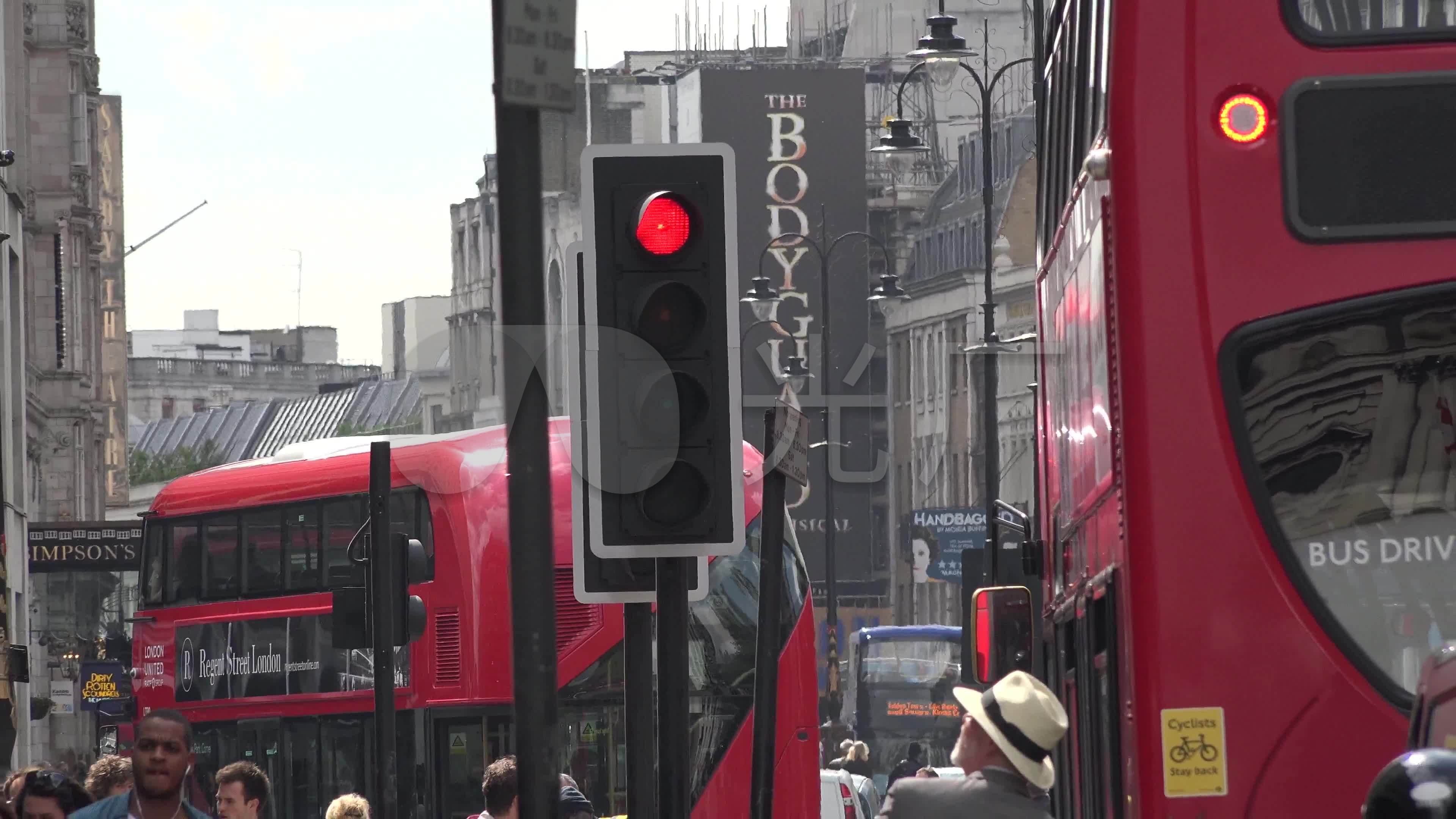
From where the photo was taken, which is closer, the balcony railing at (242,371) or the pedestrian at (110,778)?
the pedestrian at (110,778)

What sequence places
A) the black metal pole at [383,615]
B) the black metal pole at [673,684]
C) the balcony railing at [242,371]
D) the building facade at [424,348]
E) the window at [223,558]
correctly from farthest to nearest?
1. the balcony railing at [242,371]
2. the building facade at [424,348]
3. the window at [223,558]
4. the black metal pole at [383,615]
5. the black metal pole at [673,684]

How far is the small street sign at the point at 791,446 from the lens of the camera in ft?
39.0

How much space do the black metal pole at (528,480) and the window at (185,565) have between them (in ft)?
50.3

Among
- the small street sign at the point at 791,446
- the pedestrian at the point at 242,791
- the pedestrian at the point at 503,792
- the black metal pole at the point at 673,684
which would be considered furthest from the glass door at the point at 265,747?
the black metal pole at the point at 673,684

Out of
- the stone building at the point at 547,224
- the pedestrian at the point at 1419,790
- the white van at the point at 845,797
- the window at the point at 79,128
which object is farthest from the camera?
the stone building at the point at 547,224

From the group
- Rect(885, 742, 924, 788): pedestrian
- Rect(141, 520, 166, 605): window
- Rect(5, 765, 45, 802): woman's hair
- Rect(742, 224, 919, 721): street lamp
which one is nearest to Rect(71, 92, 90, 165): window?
Rect(742, 224, 919, 721): street lamp

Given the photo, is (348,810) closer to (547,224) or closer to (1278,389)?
(1278,389)

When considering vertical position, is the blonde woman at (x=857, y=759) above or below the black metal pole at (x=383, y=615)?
below

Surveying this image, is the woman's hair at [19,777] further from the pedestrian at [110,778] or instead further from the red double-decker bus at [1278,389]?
the red double-decker bus at [1278,389]

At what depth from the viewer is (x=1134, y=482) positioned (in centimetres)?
661

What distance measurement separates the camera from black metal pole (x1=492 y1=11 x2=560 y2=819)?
595cm

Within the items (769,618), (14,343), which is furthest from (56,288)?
(769,618)

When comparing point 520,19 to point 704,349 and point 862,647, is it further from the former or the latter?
point 862,647

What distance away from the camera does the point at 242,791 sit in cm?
1012
